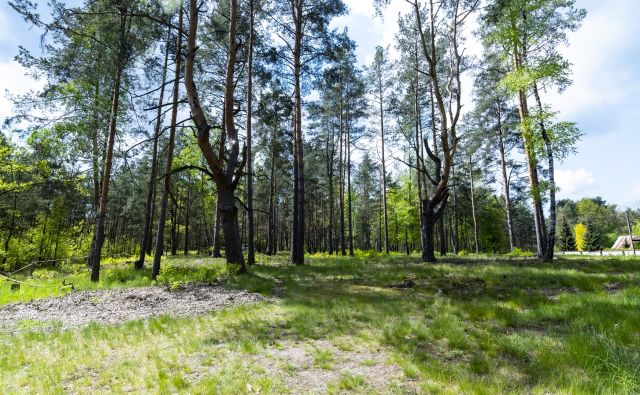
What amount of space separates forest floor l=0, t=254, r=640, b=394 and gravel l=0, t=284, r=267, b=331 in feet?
0.36

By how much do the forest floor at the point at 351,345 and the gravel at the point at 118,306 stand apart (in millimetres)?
111

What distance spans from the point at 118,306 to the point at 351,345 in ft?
19.7

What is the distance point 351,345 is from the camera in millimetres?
4734

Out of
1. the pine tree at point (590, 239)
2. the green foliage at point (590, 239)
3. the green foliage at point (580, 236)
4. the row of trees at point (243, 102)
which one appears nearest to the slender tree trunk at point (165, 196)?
the row of trees at point (243, 102)

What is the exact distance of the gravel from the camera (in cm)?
650

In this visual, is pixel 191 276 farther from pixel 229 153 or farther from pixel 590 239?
pixel 590 239

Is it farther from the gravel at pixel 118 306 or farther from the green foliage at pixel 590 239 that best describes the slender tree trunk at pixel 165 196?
the green foliage at pixel 590 239

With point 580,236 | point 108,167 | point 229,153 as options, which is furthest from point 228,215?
point 580,236

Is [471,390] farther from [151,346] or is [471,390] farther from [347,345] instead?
[151,346]

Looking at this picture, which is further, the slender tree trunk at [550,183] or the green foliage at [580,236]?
the green foliage at [580,236]

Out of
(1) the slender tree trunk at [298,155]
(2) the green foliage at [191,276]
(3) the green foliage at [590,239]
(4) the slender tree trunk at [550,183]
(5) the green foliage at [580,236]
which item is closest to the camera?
(2) the green foliage at [191,276]

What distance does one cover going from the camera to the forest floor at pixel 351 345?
11.4 feet

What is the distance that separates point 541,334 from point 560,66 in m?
12.6

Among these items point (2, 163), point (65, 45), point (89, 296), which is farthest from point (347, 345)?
point (65, 45)
